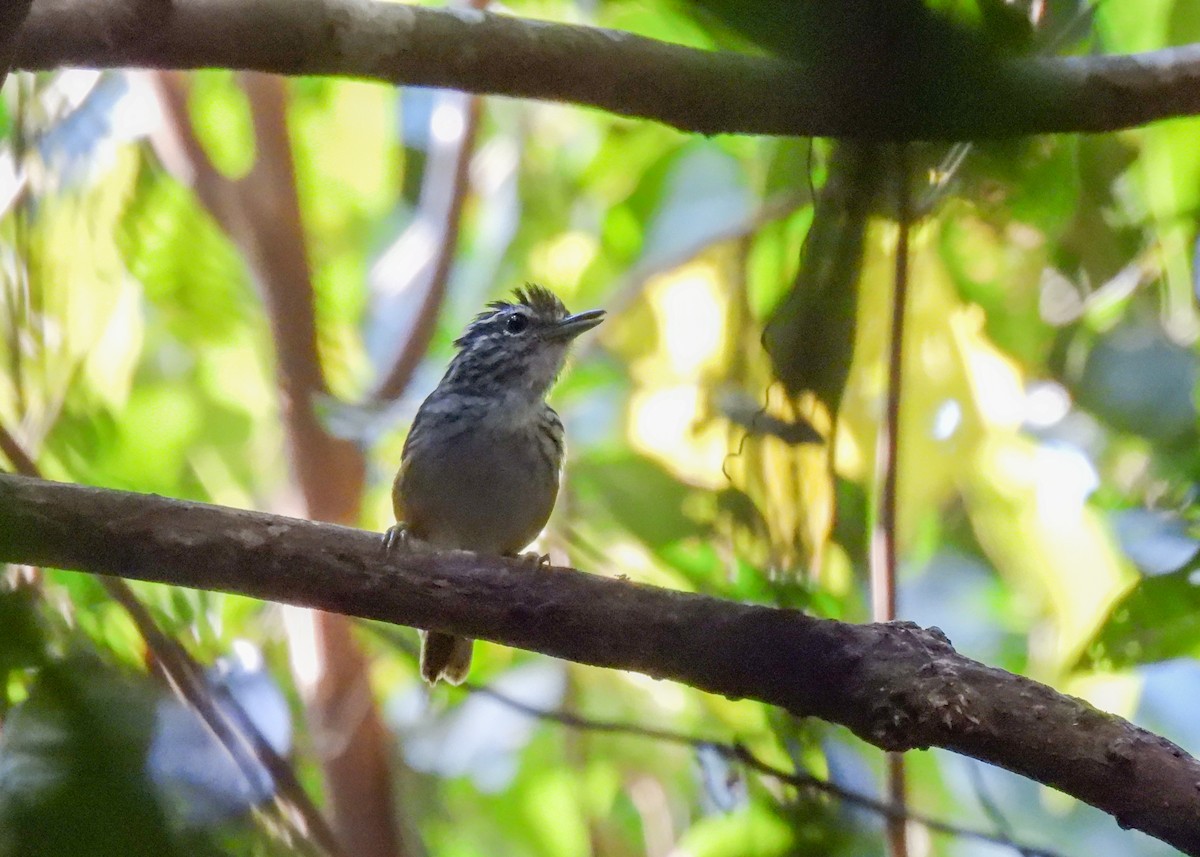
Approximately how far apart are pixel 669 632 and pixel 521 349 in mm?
2079

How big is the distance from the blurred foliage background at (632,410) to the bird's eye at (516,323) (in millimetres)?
231

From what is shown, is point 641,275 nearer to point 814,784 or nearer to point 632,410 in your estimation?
point 632,410

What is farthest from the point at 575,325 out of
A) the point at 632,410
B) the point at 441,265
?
the point at 441,265

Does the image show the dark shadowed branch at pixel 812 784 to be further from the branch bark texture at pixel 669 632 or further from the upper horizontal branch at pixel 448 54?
the upper horizontal branch at pixel 448 54

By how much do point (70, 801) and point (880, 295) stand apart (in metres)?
1.91

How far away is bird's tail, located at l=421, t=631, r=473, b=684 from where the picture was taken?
3395 mm

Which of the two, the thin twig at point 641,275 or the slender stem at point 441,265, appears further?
the slender stem at point 441,265

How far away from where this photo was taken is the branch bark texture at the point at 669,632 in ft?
5.22

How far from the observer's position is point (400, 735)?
4625 millimetres

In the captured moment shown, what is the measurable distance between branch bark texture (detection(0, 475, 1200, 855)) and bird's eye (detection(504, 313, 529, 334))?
1908 millimetres

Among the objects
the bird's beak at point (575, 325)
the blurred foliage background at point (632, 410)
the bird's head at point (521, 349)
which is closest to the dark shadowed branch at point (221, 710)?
the blurred foliage background at point (632, 410)

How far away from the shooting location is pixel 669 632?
5.82ft

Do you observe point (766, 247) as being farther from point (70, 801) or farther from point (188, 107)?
point (188, 107)

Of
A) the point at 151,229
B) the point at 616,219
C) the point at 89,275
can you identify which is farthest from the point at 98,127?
the point at 616,219
